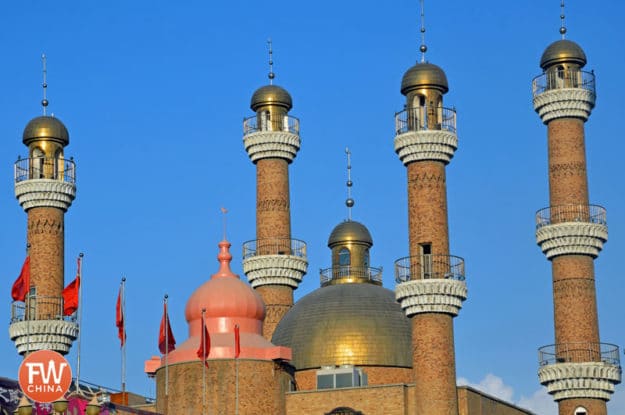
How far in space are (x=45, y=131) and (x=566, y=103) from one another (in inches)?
1064

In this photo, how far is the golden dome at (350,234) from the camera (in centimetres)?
9325

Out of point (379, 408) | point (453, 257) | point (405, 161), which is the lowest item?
point (379, 408)

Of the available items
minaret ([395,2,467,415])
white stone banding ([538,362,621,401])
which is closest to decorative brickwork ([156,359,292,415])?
minaret ([395,2,467,415])

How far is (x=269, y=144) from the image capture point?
89812mm

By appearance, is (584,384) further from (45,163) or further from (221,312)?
(45,163)

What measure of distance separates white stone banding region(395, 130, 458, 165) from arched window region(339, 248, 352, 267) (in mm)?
14326

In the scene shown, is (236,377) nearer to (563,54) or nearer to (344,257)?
(344,257)

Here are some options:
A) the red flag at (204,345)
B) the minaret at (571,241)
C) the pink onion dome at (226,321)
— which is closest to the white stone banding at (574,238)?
the minaret at (571,241)

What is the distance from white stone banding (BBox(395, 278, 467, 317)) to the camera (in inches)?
2987

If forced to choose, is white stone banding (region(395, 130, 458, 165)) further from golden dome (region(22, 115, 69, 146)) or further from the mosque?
golden dome (region(22, 115, 69, 146))

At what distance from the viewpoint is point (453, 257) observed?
77.9 m

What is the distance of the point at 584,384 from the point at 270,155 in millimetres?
20918

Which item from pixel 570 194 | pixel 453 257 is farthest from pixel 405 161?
pixel 570 194

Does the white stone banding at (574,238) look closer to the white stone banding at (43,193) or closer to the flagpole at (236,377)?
the flagpole at (236,377)
